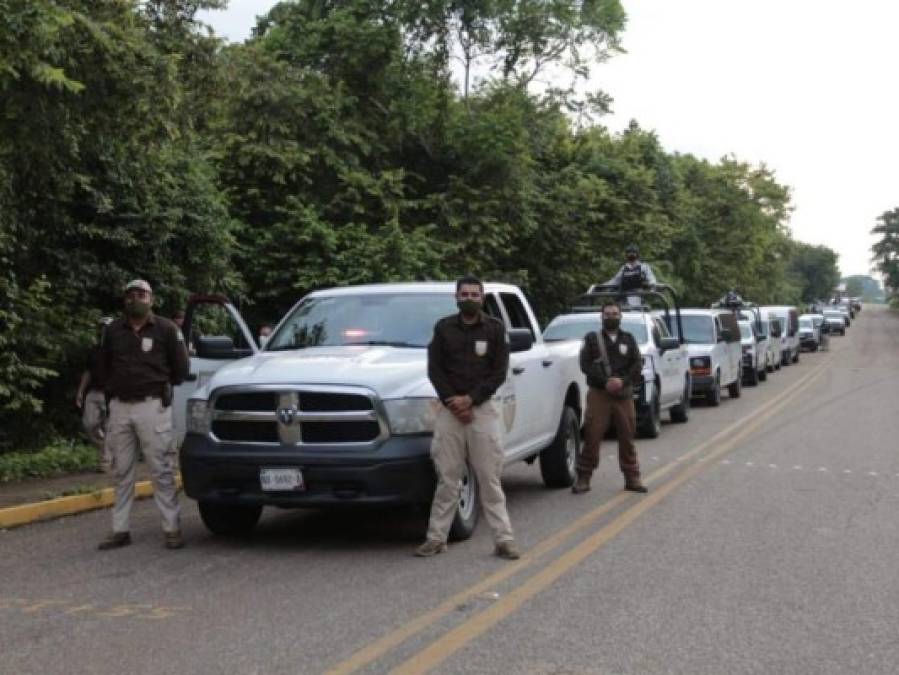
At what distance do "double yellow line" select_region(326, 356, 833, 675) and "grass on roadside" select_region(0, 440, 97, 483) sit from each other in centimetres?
577

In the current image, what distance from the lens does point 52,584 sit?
6984 millimetres

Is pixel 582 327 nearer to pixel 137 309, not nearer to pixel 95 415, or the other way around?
pixel 95 415

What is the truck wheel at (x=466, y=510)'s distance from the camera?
8094mm

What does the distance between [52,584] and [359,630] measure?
2.35 metres

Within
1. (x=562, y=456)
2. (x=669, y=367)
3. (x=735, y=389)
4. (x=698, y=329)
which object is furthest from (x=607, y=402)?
(x=735, y=389)

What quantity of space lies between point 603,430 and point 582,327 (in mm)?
6974

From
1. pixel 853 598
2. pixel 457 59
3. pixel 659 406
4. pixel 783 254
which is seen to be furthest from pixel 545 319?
pixel 783 254

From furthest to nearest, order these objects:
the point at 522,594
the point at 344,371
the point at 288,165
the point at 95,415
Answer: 1. the point at 288,165
2. the point at 95,415
3. the point at 344,371
4. the point at 522,594

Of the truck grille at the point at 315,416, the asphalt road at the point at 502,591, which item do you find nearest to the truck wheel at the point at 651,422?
the asphalt road at the point at 502,591

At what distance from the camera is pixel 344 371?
7.88m

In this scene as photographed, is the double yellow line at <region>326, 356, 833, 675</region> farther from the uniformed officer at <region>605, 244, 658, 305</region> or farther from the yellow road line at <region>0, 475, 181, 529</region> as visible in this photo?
the uniformed officer at <region>605, 244, 658, 305</region>

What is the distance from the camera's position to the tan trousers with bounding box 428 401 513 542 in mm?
7641

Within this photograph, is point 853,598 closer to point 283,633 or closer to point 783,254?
point 283,633

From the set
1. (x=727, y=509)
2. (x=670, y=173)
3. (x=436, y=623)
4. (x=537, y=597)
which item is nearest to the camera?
A: (x=436, y=623)
